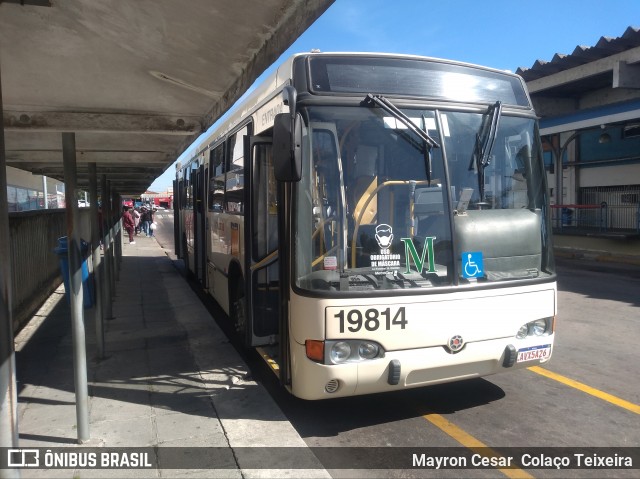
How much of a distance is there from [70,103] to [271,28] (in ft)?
7.34

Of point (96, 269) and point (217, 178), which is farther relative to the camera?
point (217, 178)

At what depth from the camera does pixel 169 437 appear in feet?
13.5

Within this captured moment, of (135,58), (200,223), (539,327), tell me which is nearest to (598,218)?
(200,223)

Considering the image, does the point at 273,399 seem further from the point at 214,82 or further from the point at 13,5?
the point at 13,5

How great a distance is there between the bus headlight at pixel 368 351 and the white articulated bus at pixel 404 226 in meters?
0.02

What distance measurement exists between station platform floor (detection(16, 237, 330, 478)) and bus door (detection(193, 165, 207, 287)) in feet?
5.43

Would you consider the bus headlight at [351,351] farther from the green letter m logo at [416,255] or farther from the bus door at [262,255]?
the bus door at [262,255]

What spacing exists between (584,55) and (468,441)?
20.4 meters

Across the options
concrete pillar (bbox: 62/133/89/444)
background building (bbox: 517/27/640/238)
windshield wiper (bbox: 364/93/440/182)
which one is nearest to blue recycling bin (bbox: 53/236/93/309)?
concrete pillar (bbox: 62/133/89/444)

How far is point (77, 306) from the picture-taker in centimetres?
403

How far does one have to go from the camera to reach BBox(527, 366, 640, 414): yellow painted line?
15.9ft

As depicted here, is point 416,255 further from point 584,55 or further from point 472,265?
point 584,55

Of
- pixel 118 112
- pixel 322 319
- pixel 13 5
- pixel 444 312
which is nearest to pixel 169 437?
pixel 322 319

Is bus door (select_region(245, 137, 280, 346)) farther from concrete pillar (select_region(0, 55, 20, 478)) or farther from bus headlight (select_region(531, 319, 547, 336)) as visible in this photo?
concrete pillar (select_region(0, 55, 20, 478))
